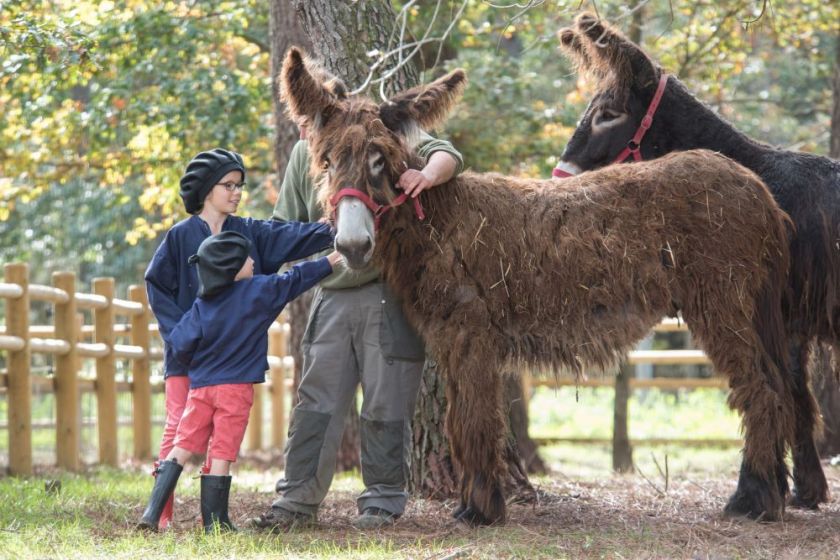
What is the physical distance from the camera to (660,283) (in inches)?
198

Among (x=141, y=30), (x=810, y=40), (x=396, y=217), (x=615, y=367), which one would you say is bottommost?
(x=615, y=367)

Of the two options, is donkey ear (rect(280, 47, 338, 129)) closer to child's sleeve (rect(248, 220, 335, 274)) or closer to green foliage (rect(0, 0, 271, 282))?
child's sleeve (rect(248, 220, 335, 274))

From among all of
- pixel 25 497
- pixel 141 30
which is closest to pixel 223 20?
pixel 141 30

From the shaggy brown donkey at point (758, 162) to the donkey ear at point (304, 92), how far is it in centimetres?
189

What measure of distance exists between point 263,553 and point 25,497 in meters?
2.58

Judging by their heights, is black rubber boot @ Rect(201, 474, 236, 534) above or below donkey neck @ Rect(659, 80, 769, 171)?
below

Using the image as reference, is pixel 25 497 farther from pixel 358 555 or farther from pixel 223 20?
pixel 223 20

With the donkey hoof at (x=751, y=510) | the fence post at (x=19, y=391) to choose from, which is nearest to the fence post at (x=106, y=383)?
the fence post at (x=19, y=391)

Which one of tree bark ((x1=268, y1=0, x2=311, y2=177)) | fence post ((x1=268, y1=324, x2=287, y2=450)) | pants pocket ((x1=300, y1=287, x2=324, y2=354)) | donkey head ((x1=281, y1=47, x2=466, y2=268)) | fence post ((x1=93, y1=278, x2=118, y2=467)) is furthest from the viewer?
fence post ((x1=268, y1=324, x2=287, y2=450))

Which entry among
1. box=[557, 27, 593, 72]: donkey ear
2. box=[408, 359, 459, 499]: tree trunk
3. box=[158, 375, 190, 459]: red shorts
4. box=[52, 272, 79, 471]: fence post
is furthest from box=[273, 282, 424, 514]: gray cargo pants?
box=[52, 272, 79, 471]: fence post

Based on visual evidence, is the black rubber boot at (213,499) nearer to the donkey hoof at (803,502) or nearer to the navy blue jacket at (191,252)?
the navy blue jacket at (191,252)

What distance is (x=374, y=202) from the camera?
4707 millimetres

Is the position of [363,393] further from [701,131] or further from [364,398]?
[701,131]

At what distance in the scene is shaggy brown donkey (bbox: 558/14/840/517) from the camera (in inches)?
211
